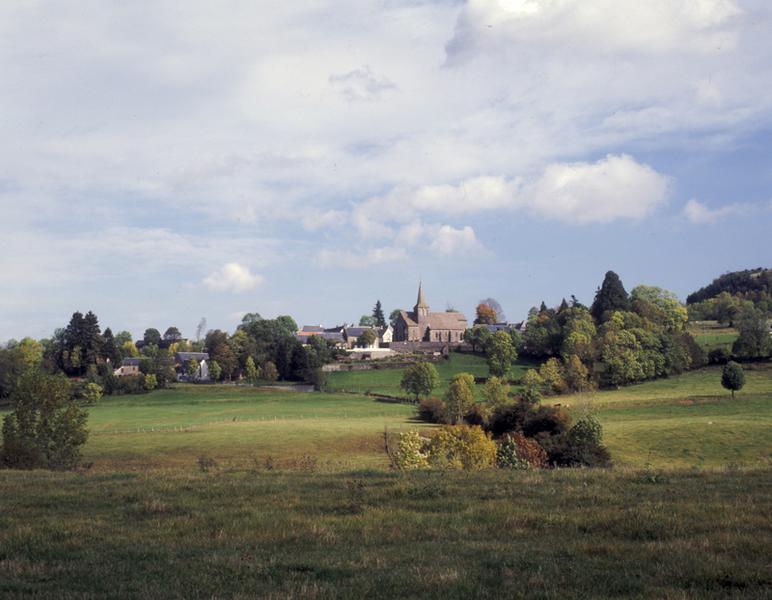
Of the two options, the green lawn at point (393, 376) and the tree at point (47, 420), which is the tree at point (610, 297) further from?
the tree at point (47, 420)

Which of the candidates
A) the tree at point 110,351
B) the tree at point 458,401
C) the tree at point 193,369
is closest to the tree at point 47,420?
the tree at point 458,401

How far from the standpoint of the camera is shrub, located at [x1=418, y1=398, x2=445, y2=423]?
83831 millimetres

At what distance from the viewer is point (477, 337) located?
170 metres

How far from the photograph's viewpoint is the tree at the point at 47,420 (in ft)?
135

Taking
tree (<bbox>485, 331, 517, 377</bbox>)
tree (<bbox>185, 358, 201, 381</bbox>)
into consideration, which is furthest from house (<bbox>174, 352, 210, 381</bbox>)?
tree (<bbox>485, 331, 517, 377</bbox>)

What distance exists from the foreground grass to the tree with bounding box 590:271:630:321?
134721 millimetres

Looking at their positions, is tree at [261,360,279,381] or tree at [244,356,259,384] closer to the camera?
tree at [244,356,259,384]

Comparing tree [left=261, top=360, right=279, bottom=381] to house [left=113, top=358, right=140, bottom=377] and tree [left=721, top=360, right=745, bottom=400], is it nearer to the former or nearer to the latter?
house [left=113, top=358, right=140, bottom=377]

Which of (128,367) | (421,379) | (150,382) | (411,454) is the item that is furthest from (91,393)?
(411,454)

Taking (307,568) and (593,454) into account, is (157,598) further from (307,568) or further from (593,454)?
(593,454)

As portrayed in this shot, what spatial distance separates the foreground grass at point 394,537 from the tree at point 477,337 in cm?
14764

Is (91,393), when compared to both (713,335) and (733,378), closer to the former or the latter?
(733,378)

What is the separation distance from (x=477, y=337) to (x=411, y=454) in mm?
132073

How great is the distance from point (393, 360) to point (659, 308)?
184 feet
